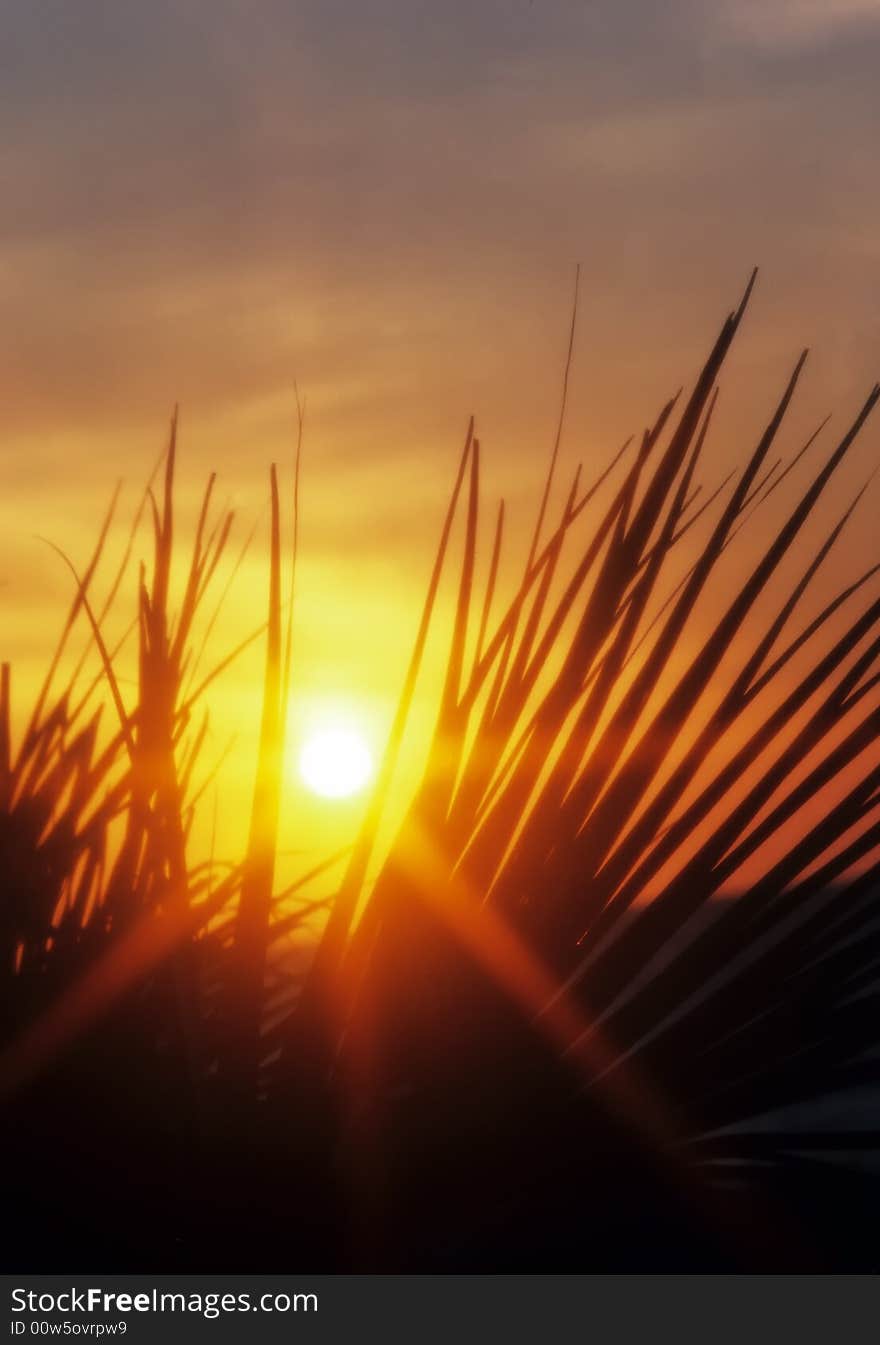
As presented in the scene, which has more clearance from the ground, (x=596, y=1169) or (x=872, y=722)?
(x=872, y=722)

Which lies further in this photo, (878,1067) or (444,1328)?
(878,1067)

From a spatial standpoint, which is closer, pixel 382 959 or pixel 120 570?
pixel 382 959

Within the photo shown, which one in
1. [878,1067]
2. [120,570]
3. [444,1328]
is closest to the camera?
[444,1328]

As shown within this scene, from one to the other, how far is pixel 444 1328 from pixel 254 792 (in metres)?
0.35

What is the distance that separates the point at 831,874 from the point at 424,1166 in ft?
1.10

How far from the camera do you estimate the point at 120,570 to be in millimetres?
1285

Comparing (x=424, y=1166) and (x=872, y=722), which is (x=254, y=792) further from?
(x=872, y=722)

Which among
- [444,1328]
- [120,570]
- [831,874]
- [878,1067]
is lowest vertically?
[444,1328]

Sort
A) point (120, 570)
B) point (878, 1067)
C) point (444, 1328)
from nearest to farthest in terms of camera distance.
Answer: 1. point (444, 1328)
2. point (878, 1067)
3. point (120, 570)

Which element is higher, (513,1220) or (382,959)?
(382,959)

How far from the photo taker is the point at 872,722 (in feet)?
3.05

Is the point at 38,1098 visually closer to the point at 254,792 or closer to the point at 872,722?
the point at 254,792

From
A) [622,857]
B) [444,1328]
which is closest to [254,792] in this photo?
[622,857]

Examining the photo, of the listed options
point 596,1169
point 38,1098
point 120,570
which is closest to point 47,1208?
point 38,1098
